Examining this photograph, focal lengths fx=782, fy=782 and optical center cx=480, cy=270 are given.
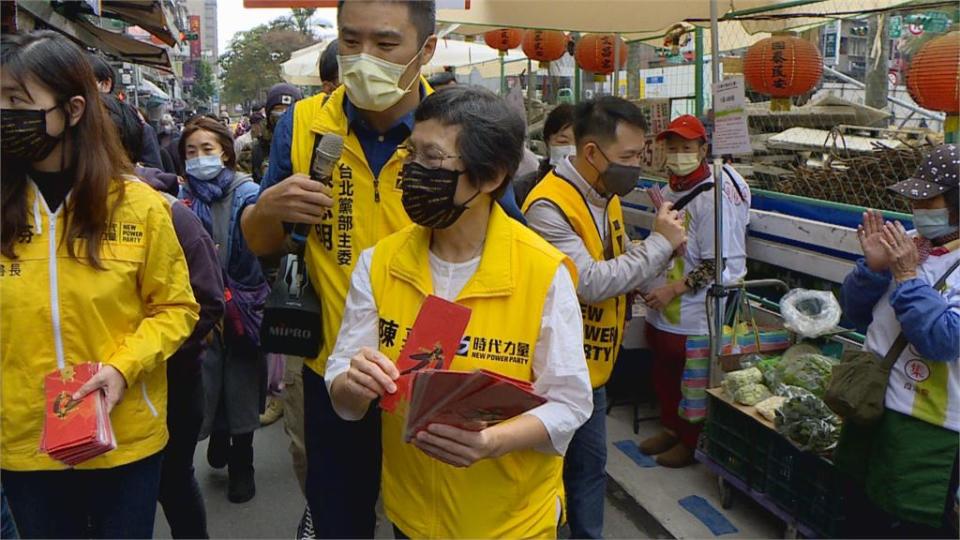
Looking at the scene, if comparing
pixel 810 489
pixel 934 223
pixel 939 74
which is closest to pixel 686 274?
pixel 810 489

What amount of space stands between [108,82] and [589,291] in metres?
2.93

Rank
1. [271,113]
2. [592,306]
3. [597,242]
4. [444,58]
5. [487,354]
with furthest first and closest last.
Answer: [444,58] < [271,113] < [597,242] < [592,306] < [487,354]

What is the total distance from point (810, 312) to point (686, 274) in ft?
2.24

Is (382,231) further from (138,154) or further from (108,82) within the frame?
(108,82)

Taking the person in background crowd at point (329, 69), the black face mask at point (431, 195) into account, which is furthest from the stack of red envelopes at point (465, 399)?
the person in background crowd at point (329, 69)

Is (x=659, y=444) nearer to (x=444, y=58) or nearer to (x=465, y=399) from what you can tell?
(x=465, y=399)

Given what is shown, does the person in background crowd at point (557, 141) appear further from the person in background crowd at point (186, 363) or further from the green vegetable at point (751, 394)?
the person in background crowd at point (186, 363)

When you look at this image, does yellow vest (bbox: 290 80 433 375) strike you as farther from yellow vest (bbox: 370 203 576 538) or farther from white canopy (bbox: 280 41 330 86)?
white canopy (bbox: 280 41 330 86)

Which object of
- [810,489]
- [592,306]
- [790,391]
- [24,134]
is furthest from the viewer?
[790,391]

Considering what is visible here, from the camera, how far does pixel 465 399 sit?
1500mm

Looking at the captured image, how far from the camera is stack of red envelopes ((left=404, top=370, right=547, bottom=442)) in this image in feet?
4.76

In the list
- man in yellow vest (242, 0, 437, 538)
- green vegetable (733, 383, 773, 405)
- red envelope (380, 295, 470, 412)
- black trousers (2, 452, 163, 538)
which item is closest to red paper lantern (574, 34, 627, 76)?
green vegetable (733, 383, 773, 405)

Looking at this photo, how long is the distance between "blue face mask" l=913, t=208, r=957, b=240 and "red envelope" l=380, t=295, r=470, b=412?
1.94 meters

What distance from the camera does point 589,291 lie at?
2.89 meters
